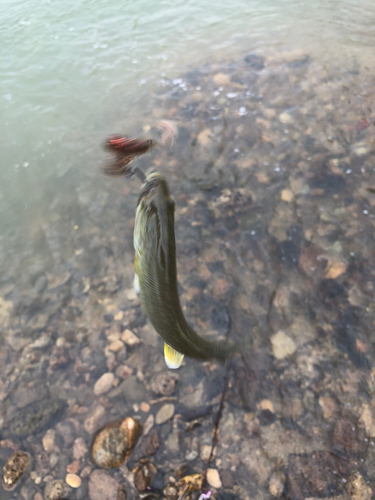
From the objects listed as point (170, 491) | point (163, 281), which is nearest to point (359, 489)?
point (170, 491)

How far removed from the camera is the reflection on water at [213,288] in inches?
94.7

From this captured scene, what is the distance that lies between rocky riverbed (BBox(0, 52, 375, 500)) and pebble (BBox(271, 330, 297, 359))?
2 centimetres

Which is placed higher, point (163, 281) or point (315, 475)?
point (163, 281)

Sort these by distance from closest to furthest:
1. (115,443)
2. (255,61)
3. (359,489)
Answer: (359,489) < (115,443) < (255,61)

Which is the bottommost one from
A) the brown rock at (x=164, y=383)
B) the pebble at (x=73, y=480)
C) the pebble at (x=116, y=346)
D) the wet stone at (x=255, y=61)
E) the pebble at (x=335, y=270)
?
the pebble at (x=73, y=480)

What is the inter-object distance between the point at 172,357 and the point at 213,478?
3.02 feet

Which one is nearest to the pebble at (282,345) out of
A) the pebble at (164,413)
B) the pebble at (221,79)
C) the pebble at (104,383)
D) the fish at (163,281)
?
the fish at (163,281)

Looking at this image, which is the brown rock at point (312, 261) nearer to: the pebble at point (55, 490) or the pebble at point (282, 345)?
the pebble at point (282, 345)

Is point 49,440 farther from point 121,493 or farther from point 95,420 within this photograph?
point 121,493

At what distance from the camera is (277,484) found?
228 centimetres

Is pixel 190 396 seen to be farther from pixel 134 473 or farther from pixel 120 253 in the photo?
pixel 120 253

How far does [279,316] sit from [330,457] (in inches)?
45.5

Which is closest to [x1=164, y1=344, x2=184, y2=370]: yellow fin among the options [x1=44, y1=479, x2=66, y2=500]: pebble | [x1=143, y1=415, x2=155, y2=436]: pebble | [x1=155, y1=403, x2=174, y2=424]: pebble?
[x1=155, y1=403, x2=174, y2=424]: pebble

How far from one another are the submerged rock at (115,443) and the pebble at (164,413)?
160 millimetres
